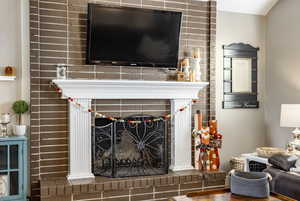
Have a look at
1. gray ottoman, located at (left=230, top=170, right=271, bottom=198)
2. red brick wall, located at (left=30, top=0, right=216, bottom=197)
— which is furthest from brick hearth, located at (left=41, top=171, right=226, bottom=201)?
gray ottoman, located at (left=230, top=170, right=271, bottom=198)

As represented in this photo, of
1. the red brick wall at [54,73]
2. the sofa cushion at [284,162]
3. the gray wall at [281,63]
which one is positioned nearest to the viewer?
the sofa cushion at [284,162]

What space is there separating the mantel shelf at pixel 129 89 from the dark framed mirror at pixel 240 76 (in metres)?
0.71

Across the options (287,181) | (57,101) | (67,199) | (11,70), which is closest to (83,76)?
(57,101)

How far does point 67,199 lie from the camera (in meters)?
3.28

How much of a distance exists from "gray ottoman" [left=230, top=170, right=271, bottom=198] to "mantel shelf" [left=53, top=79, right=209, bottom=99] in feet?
5.69

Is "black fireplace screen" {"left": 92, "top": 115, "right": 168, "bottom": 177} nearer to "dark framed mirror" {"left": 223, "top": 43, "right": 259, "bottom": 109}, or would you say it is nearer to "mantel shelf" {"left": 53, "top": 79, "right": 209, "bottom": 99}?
"mantel shelf" {"left": 53, "top": 79, "right": 209, "bottom": 99}

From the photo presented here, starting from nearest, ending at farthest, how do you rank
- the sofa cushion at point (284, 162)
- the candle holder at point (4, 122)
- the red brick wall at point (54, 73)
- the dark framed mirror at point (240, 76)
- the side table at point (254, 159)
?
1. the sofa cushion at point (284, 162)
2. the candle holder at point (4, 122)
3. the red brick wall at point (54, 73)
4. the side table at point (254, 159)
5. the dark framed mirror at point (240, 76)

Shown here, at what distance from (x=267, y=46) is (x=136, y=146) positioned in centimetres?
248

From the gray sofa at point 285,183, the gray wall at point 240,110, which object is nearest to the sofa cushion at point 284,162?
the gray sofa at point 285,183

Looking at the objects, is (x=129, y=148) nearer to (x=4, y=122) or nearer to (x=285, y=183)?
(x=4, y=122)

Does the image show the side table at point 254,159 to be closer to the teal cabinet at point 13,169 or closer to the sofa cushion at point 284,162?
the sofa cushion at point 284,162

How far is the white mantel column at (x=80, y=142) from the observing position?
352cm

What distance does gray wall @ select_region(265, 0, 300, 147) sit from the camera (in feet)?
14.0

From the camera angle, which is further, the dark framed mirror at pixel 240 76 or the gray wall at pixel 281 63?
the dark framed mirror at pixel 240 76
